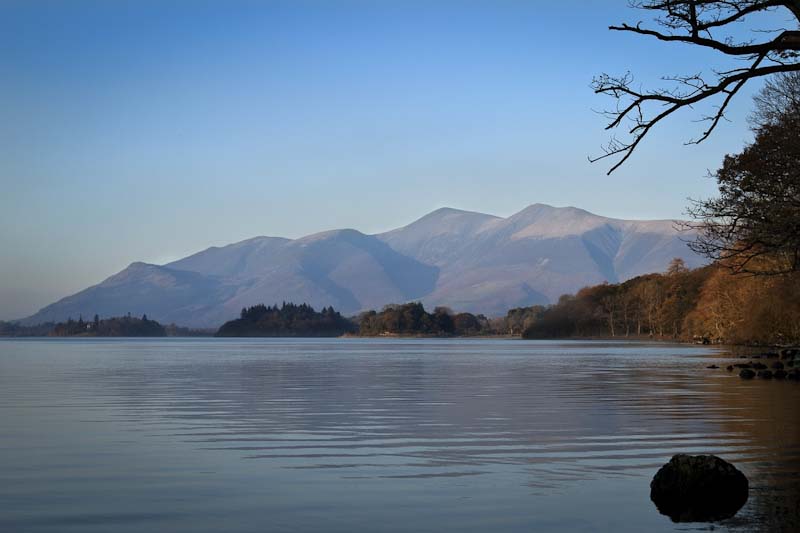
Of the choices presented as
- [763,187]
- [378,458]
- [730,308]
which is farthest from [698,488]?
[730,308]

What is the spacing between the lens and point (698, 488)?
12.5 meters

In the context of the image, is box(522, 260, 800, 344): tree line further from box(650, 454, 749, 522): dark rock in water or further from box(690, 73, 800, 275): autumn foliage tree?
box(650, 454, 749, 522): dark rock in water

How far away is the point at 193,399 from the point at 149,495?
811 inches

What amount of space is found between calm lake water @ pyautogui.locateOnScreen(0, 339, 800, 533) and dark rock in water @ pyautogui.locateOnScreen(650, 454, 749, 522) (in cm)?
27

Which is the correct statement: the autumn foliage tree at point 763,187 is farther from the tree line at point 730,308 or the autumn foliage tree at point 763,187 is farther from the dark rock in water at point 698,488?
the dark rock in water at point 698,488

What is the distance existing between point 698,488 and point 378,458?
6.64 meters

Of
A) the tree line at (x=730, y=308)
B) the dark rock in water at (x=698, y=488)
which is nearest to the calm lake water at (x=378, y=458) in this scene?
the dark rock in water at (x=698, y=488)

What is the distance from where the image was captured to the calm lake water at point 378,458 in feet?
39.5

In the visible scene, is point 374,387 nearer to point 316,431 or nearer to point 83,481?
point 316,431

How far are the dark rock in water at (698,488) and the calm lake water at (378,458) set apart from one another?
27 cm

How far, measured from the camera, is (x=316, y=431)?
22609 mm

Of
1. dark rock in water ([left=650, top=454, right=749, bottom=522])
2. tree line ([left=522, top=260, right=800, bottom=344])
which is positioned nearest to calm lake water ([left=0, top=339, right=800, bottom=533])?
dark rock in water ([left=650, top=454, right=749, bottom=522])

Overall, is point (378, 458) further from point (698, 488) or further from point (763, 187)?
point (763, 187)

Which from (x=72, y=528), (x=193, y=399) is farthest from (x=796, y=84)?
(x=72, y=528)
